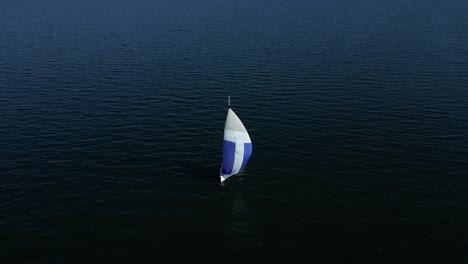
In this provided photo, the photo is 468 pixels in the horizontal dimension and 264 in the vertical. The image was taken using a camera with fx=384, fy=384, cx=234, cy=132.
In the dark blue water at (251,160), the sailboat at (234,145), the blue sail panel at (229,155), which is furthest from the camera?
the blue sail panel at (229,155)

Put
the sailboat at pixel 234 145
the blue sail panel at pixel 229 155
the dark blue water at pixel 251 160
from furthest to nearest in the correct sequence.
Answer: the blue sail panel at pixel 229 155
the sailboat at pixel 234 145
the dark blue water at pixel 251 160

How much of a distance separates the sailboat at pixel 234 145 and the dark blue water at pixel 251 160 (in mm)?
3280

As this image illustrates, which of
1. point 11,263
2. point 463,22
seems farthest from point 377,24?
point 11,263

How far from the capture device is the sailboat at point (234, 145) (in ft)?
161

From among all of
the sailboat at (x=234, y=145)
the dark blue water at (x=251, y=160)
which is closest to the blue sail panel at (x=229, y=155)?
the sailboat at (x=234, y=145)

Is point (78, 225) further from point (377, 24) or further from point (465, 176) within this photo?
point (377, 24)

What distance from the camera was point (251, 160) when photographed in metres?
57.4

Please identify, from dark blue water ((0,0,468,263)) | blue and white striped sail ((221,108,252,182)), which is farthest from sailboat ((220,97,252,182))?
dark blue water ((0,0,468,263))

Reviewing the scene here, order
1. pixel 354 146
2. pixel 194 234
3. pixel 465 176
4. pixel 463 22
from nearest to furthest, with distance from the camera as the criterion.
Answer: pixel 194 234 < pixel 465 176 < pixel 354 146 < pixel 463 22

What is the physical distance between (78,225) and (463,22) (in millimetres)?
162695

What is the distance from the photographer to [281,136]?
64.5 m

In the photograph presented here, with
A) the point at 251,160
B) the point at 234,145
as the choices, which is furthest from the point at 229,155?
the point at 251,160

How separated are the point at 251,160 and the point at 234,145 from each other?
865 centimetres

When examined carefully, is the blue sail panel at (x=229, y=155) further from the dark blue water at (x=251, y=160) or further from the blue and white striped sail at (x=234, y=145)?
the dark blue water at (x=251, y=160)
